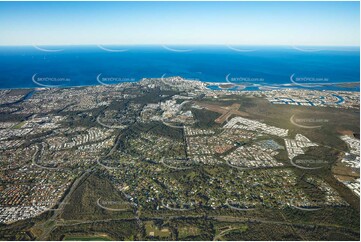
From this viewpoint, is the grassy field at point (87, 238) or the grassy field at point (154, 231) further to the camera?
the grassy field at point (154, 231)

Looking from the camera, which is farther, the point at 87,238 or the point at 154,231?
the point at 154,231

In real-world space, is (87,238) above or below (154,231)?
below

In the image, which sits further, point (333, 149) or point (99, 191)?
point (333, 149)

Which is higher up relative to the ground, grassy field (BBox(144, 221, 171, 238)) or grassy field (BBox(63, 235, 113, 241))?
grassy field (BBox(144, 221, 171, 238))

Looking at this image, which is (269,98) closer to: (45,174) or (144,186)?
(144,186)

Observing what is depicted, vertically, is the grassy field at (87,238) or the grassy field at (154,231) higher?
the grassy field at (154,231)

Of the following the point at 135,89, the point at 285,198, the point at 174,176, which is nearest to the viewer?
the point at 285,198

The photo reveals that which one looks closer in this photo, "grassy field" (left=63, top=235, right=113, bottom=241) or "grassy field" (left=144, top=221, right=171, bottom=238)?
"grassy field" (left=63, top=235, right=113, bottom=241)

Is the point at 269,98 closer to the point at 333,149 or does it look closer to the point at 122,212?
the point at 333,149

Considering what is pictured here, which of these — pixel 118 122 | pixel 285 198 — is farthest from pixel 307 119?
pixel 118 122

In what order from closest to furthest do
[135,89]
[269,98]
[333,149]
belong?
[333,149] → [269,98] → [135,89]
